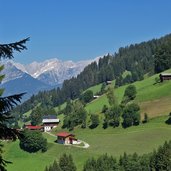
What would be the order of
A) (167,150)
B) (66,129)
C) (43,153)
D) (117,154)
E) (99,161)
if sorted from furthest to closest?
(66,129) < (43,153) < (117,154) < (99,161) < (167,150)

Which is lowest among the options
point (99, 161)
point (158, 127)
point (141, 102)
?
point (99, 161)

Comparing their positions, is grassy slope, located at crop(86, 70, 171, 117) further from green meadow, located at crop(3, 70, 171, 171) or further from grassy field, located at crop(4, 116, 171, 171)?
grassy field, located at crop(4, 116, 171, 171)

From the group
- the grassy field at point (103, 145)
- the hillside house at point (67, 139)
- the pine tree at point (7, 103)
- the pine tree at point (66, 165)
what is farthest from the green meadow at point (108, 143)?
the pine tree at point (7, 103)

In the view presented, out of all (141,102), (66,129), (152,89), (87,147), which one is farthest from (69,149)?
(152,89)

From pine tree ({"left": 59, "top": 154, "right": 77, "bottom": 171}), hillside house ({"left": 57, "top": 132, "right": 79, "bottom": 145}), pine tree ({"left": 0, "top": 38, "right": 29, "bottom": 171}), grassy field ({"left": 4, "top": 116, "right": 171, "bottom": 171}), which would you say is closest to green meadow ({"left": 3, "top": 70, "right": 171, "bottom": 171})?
grassy field ({"left": 4, "top": 116, "right": 171, "bottom": 171})

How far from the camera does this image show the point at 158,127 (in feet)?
473

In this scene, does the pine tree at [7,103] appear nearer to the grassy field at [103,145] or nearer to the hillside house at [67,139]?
the grassy field at [103,145]

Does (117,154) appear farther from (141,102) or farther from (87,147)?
(141,102)

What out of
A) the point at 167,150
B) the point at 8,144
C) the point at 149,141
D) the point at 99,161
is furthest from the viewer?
the point at 8,144

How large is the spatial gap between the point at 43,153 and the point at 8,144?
21.1 metres

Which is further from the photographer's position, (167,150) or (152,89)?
(152,89)

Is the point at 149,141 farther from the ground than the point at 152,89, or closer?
closer

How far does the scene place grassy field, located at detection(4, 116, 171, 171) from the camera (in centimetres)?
12625

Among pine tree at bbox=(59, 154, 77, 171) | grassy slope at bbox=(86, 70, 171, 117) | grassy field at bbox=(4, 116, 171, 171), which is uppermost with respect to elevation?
grassy slope at bbox=(86, 70, 171, 117)
